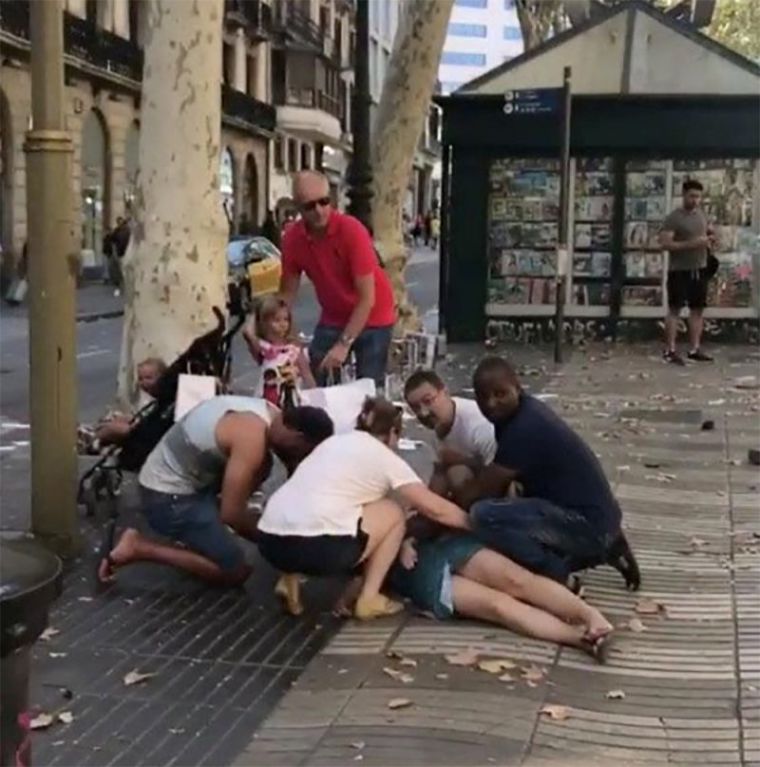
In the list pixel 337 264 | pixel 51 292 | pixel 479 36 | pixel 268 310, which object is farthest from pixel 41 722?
pixel 479 36

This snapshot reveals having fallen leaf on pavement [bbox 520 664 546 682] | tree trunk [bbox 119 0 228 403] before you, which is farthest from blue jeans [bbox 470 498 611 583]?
tree trunk [bbox 119 0 228 403]

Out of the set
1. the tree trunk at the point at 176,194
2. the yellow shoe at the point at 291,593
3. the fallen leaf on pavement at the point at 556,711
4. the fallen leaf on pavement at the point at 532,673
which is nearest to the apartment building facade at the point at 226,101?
the tree trunk at the point at 176,194

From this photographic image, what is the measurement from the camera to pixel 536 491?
612cm

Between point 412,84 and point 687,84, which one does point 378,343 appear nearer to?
point 412,84

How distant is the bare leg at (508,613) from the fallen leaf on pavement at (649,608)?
2.15 ft

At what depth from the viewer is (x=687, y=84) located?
17.5m

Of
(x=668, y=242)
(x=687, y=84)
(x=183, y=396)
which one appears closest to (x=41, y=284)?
(x=183, y=396)

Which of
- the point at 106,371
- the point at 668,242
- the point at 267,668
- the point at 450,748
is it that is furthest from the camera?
the point at 106,371

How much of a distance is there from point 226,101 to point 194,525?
4247cm

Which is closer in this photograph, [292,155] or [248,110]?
[248,110]

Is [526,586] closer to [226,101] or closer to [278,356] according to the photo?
[278,356]

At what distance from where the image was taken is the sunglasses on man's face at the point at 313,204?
7.88 m

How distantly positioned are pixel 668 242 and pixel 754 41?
31.4 meters

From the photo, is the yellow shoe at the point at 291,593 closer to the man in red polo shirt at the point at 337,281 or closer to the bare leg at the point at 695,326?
the man in red polo shirt at the point at 337,281
